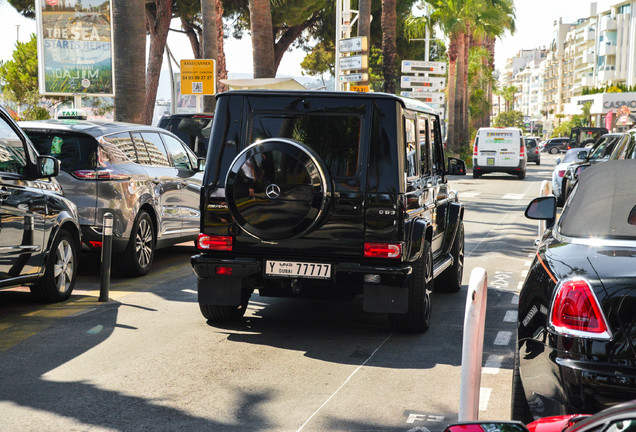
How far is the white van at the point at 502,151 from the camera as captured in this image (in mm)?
35406

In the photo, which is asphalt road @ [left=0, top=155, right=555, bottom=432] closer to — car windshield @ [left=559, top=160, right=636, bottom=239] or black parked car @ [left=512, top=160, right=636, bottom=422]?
black parked car @ [left=512, top=160, right=636, bottom=422]

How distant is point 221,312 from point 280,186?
147 cm

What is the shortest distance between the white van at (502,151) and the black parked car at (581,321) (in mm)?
31423

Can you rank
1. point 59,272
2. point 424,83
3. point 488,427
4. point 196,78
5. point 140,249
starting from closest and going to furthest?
point 488,427 → point 59,272 → point 140,249 → point 196,78 → point 424,83

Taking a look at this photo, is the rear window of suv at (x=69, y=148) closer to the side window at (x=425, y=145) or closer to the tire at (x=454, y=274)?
the side window at (x=425, y=145)

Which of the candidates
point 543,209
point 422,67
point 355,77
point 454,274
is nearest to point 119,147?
point 454,274

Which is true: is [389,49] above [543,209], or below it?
above

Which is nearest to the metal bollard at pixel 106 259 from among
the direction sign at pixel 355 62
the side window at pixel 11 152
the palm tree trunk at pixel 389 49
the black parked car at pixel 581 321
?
the side window at pixel 11 152

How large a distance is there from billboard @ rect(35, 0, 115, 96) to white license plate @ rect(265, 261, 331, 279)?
12.2 m

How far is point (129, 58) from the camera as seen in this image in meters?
14.9

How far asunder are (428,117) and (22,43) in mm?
62673

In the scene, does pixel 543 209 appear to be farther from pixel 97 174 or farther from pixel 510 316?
pixel 97 174

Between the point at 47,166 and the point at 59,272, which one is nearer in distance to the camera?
the point at 47,166

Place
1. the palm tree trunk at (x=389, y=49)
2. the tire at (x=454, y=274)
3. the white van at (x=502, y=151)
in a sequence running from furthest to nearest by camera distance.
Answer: the white van at (x=502, y=151) → the palm tree trunk at (x=389, y=49) → the tire at (x=454, y=274)
